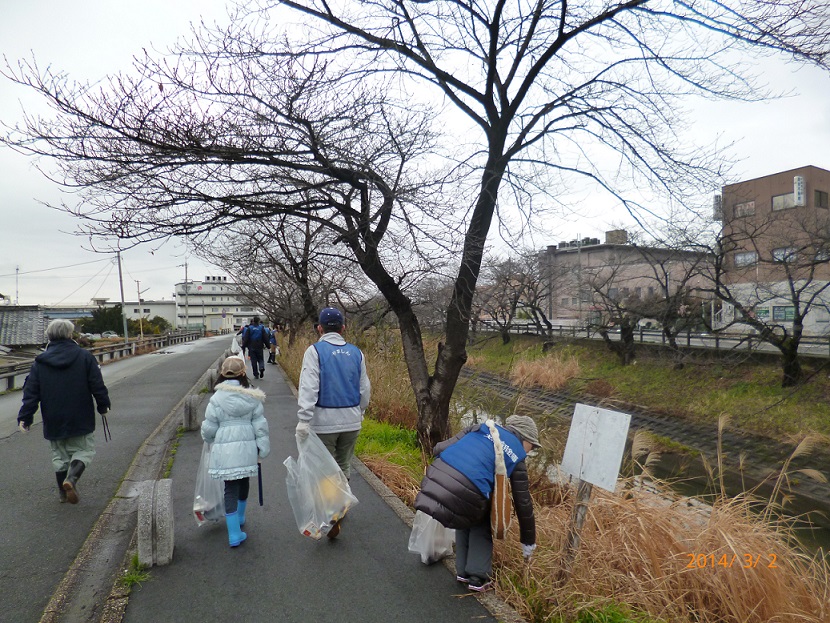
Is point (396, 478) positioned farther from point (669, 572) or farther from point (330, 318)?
point (669, 572)

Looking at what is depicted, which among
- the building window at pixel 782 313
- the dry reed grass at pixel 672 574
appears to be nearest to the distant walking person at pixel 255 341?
the dry reed grass at pixel 672 574

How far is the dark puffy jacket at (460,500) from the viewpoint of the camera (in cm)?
311

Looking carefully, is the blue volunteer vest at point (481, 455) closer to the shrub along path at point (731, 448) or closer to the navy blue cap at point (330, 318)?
the navy blue cap at point (330, 318)

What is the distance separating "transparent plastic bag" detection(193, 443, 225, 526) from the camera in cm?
412

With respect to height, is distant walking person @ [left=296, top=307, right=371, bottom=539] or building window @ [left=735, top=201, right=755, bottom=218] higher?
building window @ [left=735, top=201, right=755, bottom=218]

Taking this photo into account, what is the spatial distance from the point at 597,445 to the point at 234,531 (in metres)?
2.70

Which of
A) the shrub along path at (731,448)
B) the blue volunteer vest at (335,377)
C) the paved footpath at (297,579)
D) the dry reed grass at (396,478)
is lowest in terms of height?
the shrub along path at (731,448)

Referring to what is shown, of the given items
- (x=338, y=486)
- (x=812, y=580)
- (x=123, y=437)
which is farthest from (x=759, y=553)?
(x=123, y=437)

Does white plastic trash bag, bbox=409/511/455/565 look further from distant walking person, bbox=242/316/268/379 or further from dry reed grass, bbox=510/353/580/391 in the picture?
dry reed grass, bbox=510/353/580/391

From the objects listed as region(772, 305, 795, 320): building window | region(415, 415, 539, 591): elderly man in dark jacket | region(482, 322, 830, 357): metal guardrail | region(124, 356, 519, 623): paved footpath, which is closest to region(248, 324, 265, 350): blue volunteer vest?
region(124, 356, 519, 623): paved footpath

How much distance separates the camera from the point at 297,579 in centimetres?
346

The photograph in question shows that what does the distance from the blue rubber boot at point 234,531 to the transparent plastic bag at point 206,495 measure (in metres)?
0.23

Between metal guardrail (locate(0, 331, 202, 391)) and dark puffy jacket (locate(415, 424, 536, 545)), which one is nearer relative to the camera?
dark puffy jacket (locate(415, 424, 536, 545))
